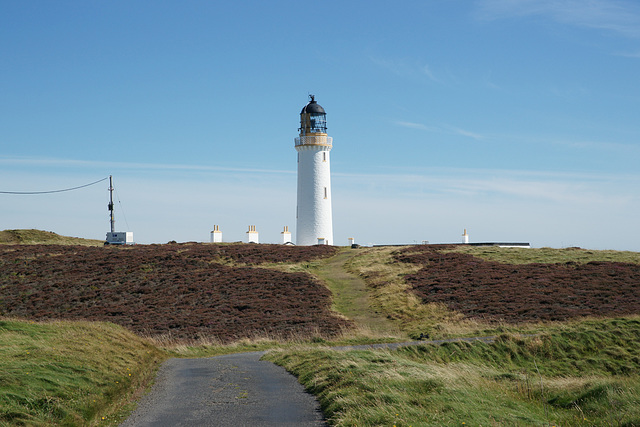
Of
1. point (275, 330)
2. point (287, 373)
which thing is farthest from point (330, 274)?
point (287, 373)

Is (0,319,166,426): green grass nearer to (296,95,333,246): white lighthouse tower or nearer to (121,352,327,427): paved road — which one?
(121,352,327,427): paved road

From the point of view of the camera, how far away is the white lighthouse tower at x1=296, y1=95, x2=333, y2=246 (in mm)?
59344

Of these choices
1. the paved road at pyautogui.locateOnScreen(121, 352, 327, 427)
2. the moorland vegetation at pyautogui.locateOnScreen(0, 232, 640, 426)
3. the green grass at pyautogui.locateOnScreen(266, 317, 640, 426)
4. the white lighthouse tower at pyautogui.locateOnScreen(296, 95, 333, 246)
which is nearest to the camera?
the green grass at pyautogui.locateOnScreen(266, 317, 640, 426)

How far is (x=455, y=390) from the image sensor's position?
41.0 feet

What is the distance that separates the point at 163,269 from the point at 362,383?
35.8 meters

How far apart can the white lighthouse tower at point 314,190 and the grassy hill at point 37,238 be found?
82.0ft

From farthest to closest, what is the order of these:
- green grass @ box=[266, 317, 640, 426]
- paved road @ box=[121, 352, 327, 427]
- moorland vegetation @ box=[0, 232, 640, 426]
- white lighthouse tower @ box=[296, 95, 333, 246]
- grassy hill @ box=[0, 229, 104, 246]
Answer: grassy hill @ box=[0, 229, 104, 246], white lighthouse tower @ box=[296, 95, 333, 246], moorland vegetation @ box=[0, 232, 640, 426], paved road @ box=[121, 352, 327, 427], green grass @ box=[266, 317, 640, 426]

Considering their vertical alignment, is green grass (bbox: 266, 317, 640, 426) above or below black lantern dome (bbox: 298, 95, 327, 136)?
below

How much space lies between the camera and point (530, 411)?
1209 centimetres

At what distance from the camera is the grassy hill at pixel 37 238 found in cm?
6694

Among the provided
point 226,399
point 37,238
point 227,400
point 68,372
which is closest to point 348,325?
point 226,399

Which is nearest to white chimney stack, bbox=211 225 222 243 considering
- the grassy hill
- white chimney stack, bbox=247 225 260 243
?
white chimney stack, bbox=247 225 260 243

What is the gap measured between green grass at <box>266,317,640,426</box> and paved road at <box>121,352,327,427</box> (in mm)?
551

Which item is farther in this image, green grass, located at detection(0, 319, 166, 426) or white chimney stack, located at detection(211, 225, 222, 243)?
white chimney stack, located at detection(211, 225, 222, 243)
